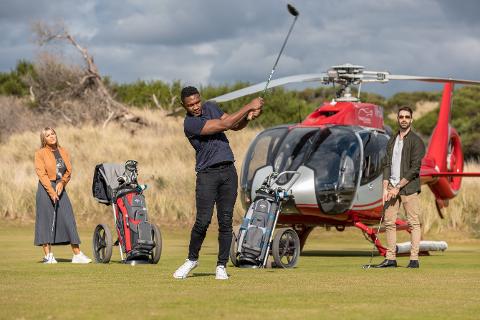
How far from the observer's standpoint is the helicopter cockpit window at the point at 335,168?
1778 cm

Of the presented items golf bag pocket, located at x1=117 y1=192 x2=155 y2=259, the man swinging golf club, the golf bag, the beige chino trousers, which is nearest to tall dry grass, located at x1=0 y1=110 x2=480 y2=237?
the beige chino trousers

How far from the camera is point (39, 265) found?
14797 millimetres

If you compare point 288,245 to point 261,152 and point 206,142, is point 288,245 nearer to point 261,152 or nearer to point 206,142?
point 206,142

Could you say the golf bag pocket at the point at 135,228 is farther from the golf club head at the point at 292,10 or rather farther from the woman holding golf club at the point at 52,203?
the golf club head at the point at 292,10

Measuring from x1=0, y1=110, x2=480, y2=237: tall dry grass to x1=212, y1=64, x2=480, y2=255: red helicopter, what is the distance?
8948 millimetres

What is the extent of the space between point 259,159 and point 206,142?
6795mm

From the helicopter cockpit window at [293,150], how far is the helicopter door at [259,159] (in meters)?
0.12

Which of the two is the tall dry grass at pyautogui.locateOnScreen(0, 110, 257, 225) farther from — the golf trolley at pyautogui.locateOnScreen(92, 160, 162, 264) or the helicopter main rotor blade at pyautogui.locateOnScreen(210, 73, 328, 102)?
the golf trolley at pyautogui.locateOnScreen(92, 160, 162, 264)

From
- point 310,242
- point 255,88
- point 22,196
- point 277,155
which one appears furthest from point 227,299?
point 22,196

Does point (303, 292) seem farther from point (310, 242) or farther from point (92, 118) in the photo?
point (92, 118)

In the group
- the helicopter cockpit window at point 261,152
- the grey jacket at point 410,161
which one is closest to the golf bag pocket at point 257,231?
the grey jacket at point 410,161

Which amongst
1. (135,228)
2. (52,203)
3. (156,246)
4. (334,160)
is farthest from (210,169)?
(334,160)

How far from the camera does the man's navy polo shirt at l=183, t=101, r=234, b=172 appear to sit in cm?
1147

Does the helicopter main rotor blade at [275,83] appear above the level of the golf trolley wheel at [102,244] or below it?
above
